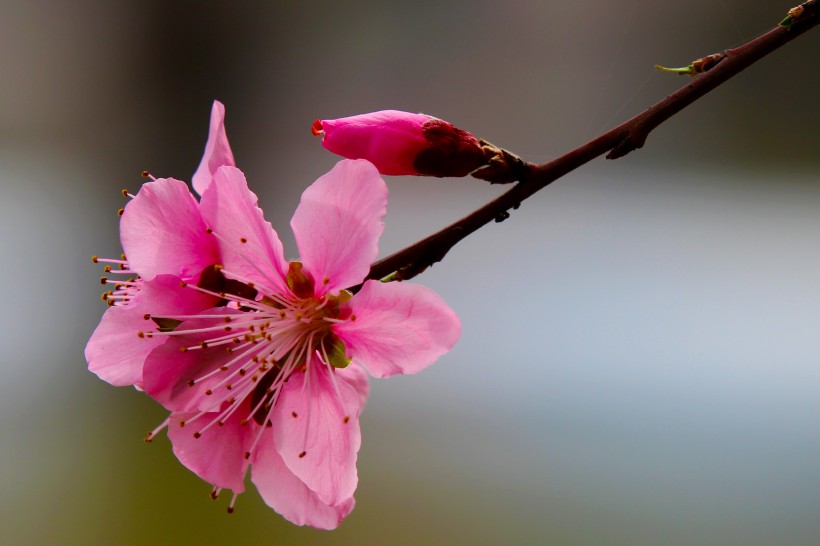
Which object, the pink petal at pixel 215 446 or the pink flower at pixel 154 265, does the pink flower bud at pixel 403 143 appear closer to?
the pink flower at pixel 154 265

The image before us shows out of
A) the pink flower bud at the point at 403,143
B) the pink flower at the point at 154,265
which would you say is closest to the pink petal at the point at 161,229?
the pink flower at the point at 154,265

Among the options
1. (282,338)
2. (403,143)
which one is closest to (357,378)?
(282,338)

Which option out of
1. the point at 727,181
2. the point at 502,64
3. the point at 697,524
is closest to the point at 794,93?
the point at 727,181

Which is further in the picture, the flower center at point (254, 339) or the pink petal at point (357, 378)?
the pink petal at point (357, 378)

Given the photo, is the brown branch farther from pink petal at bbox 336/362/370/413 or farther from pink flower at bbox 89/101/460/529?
pink petal at bbox 336/362/370/413

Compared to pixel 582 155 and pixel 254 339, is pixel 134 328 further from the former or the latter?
pixel 582 155

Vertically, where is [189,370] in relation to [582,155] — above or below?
below

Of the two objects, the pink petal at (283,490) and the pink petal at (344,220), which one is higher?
the pink petal at (344,220)

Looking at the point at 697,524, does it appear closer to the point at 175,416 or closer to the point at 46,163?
the point at 175,416
